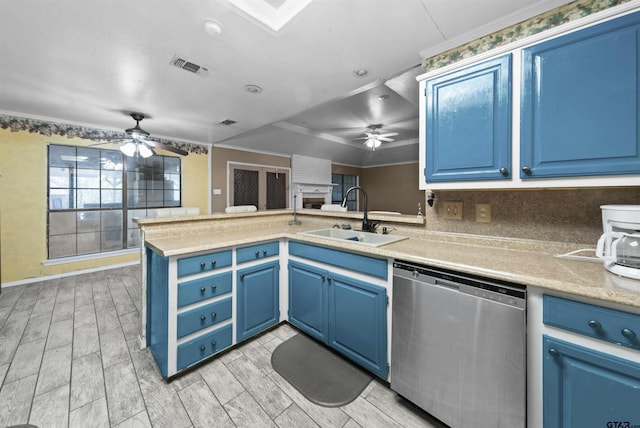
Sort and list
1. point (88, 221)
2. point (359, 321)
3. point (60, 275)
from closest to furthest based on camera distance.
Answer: point (359, 321), point (60, 275), point (88, 221)

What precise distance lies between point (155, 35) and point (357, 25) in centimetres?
144

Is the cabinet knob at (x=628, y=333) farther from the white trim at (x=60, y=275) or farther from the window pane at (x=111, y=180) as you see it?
the window pane at (x=111, y=180)

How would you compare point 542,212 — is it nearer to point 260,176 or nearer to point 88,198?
point 260,176

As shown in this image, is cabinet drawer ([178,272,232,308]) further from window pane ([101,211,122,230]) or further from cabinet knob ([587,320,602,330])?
window pane ([101,211,122,230])

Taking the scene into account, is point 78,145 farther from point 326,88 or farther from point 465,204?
point 465,204

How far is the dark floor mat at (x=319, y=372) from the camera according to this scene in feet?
4.90

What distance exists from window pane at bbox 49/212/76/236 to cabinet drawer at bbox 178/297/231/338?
12.9ft

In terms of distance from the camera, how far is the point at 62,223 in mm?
3875

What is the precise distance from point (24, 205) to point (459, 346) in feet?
18.1

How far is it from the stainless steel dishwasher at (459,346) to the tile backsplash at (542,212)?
68cm

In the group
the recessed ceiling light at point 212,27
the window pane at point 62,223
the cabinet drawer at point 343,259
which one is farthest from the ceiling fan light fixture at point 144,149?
the cabinet drawer at point 343,259

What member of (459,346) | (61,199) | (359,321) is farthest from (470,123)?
(61,199)

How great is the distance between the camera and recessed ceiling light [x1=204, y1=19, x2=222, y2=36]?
62.6 inches

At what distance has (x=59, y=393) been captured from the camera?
4.92ft
